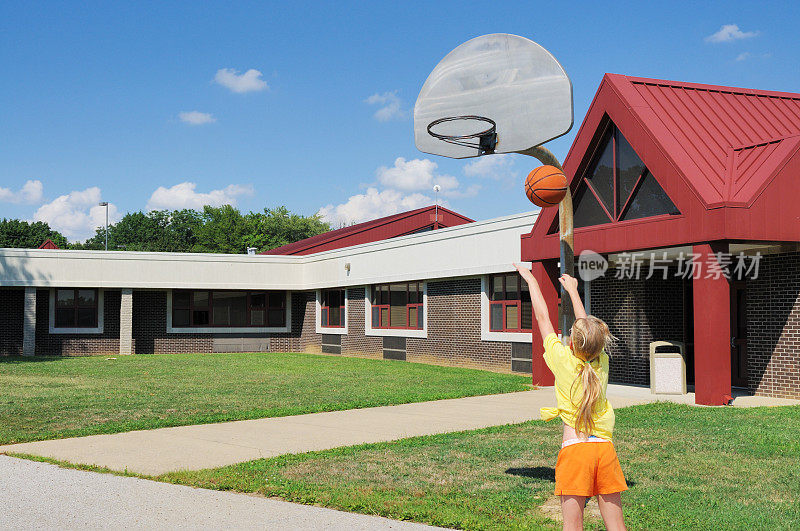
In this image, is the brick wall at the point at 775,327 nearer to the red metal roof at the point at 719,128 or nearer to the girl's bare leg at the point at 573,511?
the red metal roof at the point at 719,128

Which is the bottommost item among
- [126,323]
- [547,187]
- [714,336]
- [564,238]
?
[126,323]

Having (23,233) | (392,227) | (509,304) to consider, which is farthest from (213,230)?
(509,304)

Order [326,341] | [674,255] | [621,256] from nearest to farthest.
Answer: [674,255], [621,256], [326,341]

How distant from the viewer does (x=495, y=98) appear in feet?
33.4

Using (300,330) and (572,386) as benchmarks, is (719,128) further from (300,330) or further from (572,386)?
(300,330)

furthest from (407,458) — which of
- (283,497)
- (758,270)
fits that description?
(758,270)

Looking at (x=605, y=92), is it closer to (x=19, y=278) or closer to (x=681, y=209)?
(x=681, y=209)

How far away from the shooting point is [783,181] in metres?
13.9

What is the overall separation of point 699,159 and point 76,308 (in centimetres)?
2665

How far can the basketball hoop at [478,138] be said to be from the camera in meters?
10.1

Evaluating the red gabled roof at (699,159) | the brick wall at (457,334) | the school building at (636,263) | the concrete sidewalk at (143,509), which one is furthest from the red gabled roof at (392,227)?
the concrete sidewalk at (143,509)

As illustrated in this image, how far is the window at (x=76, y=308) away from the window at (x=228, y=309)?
10.9 ft

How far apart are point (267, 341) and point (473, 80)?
2689 cm

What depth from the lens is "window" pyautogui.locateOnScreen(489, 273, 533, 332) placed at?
882 inches
